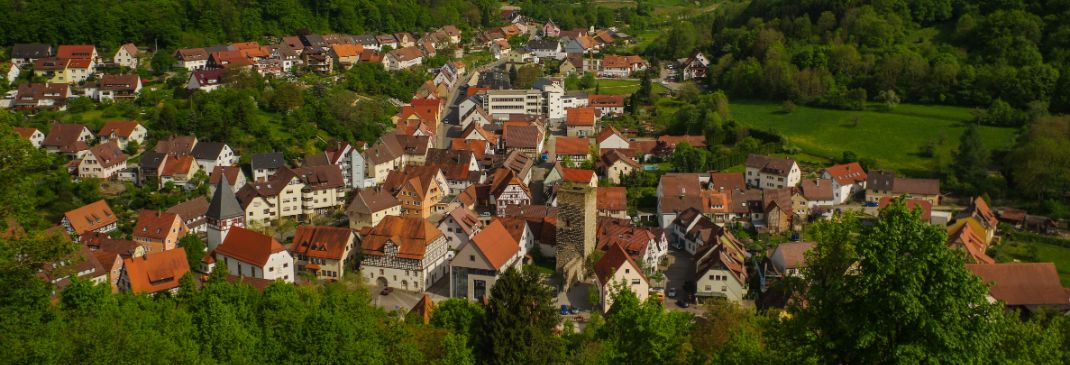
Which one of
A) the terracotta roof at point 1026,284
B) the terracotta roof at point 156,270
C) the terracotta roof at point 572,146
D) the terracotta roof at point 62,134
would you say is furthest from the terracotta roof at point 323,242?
the terracotta roof at point 1026,284

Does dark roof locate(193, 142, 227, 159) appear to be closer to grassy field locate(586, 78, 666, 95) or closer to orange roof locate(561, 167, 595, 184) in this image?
orange roof locate(561, 167, 595, 184)

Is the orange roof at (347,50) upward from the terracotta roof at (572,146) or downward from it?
upward

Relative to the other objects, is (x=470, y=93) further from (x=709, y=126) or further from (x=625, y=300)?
(x=625, y=300)

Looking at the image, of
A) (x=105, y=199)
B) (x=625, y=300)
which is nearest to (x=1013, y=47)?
(x=625, y=300)

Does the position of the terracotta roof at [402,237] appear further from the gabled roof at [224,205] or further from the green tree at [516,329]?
the green tree at [516,329]

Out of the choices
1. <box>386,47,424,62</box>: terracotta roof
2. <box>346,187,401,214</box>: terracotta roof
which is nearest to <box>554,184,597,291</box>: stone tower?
<box>346,187,401,214</box>: terracotta roof
